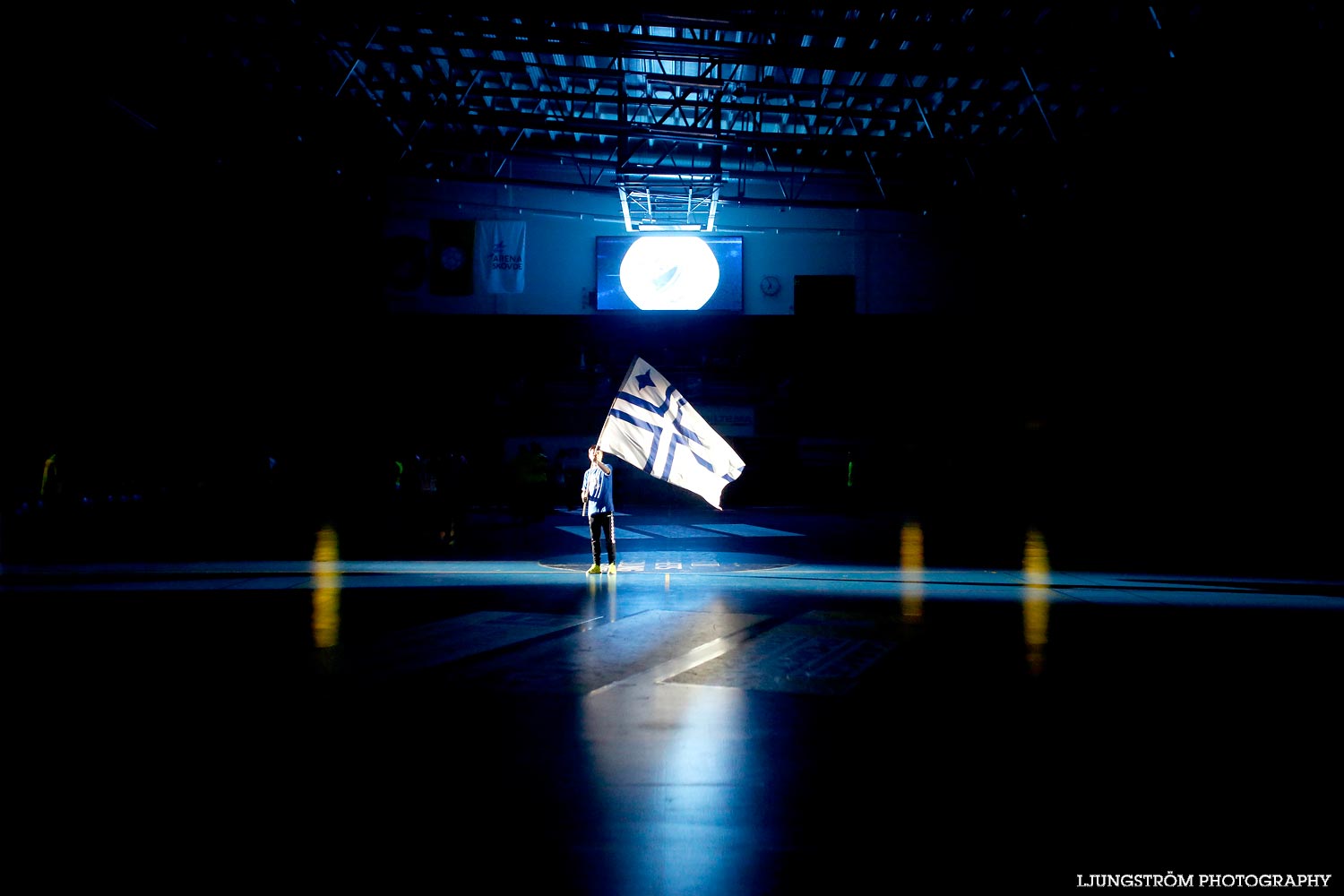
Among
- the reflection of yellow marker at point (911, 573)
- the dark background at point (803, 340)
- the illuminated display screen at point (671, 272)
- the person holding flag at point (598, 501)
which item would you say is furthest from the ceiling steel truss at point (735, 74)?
the reflection of yellow marker at point (911, 573)

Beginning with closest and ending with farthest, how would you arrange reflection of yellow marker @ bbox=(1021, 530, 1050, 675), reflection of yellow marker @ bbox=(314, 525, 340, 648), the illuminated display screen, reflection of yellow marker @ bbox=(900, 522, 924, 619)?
reflection of yellow marker @ bbox=(1021, 530, 1050, 675)
reflection of yellow marker @ bbox=(314, 525, 340, 648)
reflection of yellow marker @ bbox=(900, 522, 924, 619)
the illuminated display screen

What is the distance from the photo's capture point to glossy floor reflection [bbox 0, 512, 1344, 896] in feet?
11.7

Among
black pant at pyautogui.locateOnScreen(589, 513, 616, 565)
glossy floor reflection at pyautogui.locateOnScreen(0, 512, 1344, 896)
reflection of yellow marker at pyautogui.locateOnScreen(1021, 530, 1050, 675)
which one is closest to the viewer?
glossy floor reflection at pyautogui.locateOnScreen(0, 512, 1344, 896)

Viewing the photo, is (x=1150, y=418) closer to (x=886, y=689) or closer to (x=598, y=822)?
(x=886, y=689)

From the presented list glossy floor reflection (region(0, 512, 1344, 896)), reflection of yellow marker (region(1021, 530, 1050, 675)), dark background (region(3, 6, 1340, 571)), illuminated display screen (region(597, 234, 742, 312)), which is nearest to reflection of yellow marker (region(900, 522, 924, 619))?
glossy floor reflection (region(0, 512, 1344, 896))

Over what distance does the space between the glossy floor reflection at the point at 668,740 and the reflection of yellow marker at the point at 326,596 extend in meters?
0.08

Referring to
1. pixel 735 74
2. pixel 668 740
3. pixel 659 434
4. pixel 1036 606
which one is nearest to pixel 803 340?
pixel 735 74

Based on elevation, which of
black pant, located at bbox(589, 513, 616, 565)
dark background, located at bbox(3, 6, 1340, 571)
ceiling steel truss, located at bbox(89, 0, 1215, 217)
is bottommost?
black pant, located at bbox(589, 513, 616, 565)

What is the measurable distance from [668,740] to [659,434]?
7.08 metres

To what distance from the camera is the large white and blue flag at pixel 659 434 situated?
1166 cm

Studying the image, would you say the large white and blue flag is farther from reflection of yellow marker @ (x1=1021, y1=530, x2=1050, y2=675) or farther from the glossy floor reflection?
reflection of yellow marker @ (x1=1021, y1=530, x2=1050, y2=675)

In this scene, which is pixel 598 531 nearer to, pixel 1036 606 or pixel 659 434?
pixel 659 434

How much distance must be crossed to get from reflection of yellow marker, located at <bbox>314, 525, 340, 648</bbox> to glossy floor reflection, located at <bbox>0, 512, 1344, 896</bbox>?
0.08 meters

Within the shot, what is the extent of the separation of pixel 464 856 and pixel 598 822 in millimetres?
681
